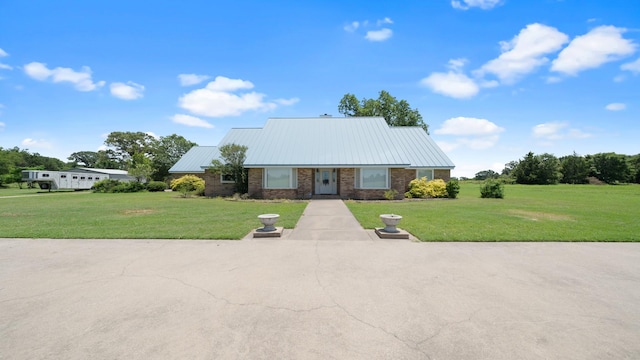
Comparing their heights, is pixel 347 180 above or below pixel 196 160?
below

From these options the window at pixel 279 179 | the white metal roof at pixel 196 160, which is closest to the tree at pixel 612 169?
the window at pixel 279 179

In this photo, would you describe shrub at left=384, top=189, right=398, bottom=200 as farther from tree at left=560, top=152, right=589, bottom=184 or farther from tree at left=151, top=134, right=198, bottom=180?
tree at left=560, top=152, right=589, bottom=184

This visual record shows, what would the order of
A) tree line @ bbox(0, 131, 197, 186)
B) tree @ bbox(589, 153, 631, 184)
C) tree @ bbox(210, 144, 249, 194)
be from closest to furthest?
1. tree @ bbox(210, 144, 249, 194)
2. tree line @ bbox(0, 131, 197, 186)
3. tree @ bbox(589, 153, 631, 184)

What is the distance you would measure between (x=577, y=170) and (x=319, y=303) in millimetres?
66157

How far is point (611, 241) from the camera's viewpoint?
24.8ft

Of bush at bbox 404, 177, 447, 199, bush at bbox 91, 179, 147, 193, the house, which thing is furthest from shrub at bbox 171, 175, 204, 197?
bush at bbox 404, 177, 447, 199

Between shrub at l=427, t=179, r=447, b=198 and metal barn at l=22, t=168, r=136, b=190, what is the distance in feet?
143

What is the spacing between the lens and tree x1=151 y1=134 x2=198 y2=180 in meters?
37.7

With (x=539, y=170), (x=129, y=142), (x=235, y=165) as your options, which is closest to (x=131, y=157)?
(x=129, y=142)

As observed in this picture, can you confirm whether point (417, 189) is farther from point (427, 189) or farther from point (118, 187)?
point (118, 187)

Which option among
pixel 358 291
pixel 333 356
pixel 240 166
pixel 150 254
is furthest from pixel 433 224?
pixel 240 166

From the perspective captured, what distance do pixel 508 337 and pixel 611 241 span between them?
770 cm

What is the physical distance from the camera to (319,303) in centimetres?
394

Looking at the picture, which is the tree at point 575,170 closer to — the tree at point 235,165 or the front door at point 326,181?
the front door at point 326,181
